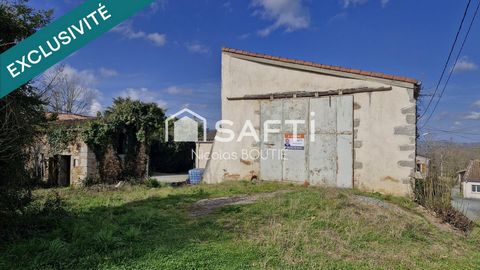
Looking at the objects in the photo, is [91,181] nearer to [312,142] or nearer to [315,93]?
Result: [312,142]

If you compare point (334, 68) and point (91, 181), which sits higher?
point (334, 68)

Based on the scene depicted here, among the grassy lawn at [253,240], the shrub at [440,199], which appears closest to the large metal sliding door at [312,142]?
the shrub at [440,199]

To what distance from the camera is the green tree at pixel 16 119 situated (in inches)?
185

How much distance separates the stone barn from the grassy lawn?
8.25 ft

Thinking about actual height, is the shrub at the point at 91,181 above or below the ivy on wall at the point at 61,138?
below

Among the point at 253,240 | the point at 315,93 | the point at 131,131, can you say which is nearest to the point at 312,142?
the point at 315,93

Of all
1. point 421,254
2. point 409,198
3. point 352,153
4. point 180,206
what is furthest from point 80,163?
point 421,254

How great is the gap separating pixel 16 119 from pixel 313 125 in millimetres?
8158

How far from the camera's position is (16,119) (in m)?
4.73

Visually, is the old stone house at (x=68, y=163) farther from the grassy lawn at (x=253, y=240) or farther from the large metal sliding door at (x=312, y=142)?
the large metal sliding door at (x=312, y=142)

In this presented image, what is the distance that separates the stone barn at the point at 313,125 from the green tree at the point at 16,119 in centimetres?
705

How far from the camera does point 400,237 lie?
538 centimetres

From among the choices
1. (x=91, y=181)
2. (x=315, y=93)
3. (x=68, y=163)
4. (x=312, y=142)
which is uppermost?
(x=315, y=93)

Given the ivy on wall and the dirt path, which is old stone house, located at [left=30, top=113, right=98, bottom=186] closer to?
the ivy on wall
